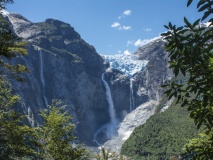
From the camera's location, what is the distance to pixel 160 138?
504 ft

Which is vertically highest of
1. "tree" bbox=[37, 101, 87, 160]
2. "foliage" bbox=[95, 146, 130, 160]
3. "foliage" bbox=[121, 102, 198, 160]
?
"tree" bbox=[37, 101, 87, 160]

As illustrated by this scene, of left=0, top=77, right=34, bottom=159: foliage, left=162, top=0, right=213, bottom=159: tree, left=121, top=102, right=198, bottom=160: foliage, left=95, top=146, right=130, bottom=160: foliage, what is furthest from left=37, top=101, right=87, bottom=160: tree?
left=121, top=102, right=198, bottom=160: foliage

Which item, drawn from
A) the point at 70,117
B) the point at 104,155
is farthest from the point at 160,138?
the point at 70,117

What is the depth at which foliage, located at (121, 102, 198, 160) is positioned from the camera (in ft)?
458

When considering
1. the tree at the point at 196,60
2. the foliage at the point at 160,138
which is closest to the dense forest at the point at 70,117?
the tree at the point at 196,60

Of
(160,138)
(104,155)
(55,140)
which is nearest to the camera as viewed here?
(55,140)

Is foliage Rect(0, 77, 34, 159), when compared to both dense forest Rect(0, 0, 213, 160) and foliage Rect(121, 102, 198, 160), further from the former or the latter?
foliage Rect(121, 102, 198, 160)

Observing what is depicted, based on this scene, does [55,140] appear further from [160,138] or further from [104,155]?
[160,138]

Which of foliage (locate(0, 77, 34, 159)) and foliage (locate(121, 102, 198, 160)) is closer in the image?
foliage (locate(0, 77, 34, 159))

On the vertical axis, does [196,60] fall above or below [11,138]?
above

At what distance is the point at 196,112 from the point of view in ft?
17.7

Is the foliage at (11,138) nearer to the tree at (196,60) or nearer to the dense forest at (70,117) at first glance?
the dense forest at (70,117)

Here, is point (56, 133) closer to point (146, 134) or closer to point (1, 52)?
point (1, 52)

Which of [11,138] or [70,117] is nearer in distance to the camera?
[11,138]
